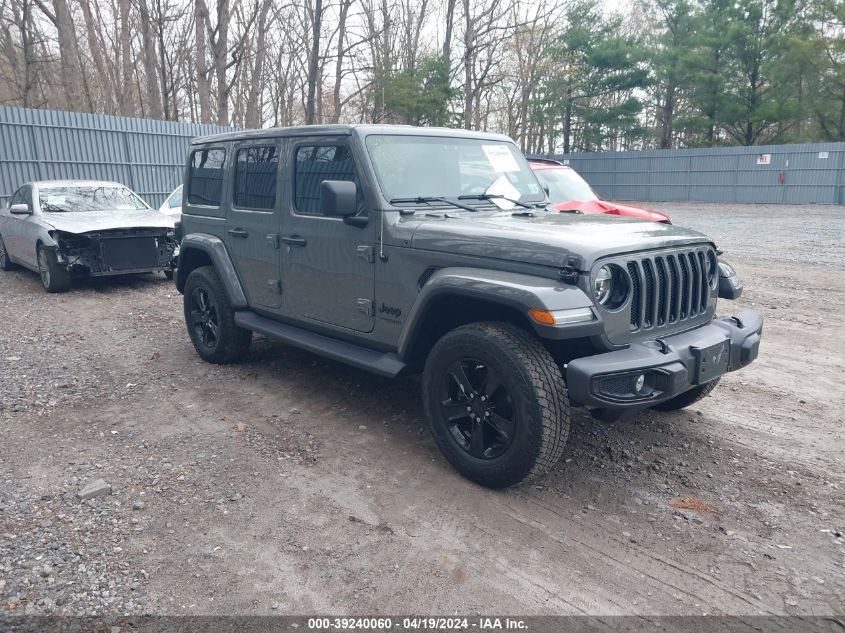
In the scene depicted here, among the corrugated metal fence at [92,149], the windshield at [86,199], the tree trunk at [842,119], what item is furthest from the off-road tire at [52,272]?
the tree trunk at [842,119]

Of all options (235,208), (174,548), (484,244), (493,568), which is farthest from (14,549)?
(235,208)

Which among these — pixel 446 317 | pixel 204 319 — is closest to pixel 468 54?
pixel 204 319

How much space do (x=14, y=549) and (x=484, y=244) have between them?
2793mm

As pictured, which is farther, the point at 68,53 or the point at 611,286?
the point at 68,53

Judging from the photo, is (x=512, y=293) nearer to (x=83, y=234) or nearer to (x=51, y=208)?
(x=83, y=234)

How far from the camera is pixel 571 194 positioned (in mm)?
10047

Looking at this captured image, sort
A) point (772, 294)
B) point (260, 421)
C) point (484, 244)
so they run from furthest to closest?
point (772, 294) → point (260, 421) → point (484, 244)

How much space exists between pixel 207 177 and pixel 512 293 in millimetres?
3716

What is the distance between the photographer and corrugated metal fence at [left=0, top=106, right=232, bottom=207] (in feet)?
48.4

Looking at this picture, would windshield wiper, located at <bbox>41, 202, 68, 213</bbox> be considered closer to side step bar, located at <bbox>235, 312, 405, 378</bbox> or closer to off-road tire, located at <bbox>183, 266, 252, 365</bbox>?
off-road tire, located at <bbox>183, 266, 252, 365</bbox>

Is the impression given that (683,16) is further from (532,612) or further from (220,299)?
(532,612)

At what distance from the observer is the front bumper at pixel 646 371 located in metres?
3.28

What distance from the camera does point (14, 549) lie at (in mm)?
3217

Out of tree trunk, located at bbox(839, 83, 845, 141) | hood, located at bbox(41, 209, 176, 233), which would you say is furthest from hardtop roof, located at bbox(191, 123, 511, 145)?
tree trunk, located at bbox(839, 83, 845, 141)
